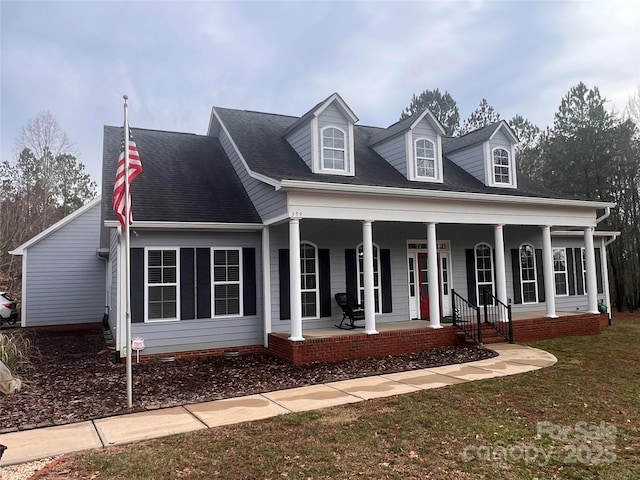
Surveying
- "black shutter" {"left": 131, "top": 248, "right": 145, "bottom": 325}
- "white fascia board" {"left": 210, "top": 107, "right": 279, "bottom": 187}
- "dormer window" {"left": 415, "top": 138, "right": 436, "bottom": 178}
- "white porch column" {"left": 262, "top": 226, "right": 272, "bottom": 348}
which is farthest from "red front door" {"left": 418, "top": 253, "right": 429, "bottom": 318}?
"black shutter" {"left": 131, "top": 248, "right": 145, "bottom": 325}

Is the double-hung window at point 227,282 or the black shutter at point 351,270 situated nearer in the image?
the double-hung window at point 227,282

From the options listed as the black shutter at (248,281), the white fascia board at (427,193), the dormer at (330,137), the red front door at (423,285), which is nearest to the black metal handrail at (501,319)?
the red front door at (423,285)

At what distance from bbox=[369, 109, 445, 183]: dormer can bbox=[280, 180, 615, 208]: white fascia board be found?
1.36m

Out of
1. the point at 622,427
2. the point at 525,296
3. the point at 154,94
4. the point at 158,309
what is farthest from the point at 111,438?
the point at 154,94

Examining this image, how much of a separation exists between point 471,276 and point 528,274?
253 centimetres

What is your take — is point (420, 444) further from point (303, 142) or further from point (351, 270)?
point (303, 142)

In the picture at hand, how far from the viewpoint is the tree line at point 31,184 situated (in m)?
25.0

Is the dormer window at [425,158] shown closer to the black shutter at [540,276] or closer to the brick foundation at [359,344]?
the brick foundation at [359,344]

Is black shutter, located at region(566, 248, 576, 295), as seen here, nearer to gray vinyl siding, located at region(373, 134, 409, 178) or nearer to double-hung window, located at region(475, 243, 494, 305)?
double-hung window, located at region(475, 243, 494, 305)

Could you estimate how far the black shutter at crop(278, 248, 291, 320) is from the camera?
1105 cm

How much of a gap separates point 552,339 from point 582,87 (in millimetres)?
17742

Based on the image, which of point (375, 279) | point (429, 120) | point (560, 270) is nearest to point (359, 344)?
point (375, 279)

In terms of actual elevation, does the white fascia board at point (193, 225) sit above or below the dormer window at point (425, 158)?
below

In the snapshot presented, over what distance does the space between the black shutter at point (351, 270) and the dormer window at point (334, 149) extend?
7.65 ft
